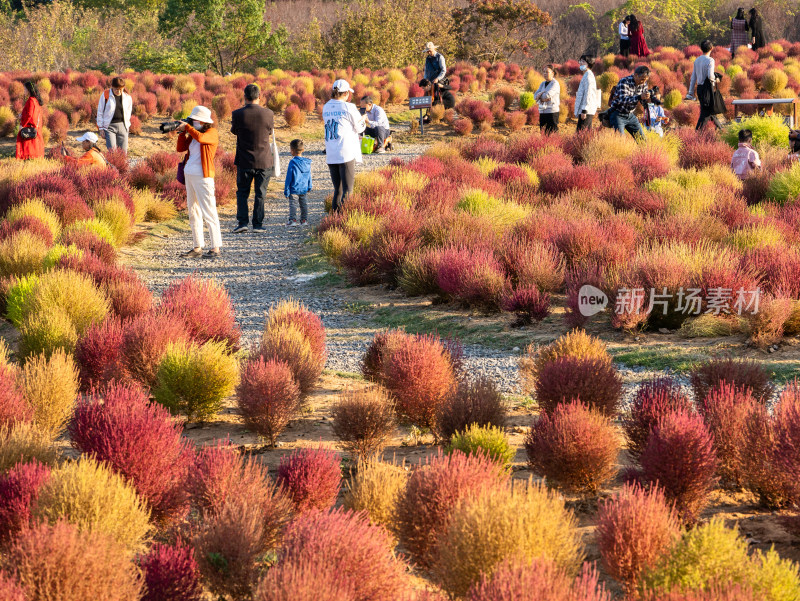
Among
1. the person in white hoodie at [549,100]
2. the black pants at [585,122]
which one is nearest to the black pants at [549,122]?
the person in white hoodie at [549,100]

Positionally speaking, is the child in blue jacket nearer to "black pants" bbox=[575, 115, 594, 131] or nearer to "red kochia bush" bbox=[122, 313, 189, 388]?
"red kochia bush" bbox=[122, 313, 189, 388]

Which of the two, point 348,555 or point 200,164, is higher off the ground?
point 200,164

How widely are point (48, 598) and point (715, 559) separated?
7.10 feet

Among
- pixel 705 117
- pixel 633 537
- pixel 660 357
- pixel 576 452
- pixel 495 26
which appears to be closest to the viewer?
pixel 633 537

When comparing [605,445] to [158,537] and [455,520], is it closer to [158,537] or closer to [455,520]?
[455,520]

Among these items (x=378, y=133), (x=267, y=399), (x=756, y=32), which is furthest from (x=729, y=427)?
(x=756, y=32)

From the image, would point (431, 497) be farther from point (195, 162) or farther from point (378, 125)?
point (378, 125)

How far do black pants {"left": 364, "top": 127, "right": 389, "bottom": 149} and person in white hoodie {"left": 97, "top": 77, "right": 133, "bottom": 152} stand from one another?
4643 mm

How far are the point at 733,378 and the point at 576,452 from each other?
1301 millimetres

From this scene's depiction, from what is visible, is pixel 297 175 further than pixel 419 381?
Yes

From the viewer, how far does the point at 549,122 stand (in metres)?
15.6

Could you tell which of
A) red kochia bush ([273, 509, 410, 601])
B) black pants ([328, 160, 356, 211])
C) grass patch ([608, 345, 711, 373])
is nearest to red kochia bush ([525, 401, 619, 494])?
red kochia bush ([273, 509, 410, 601])

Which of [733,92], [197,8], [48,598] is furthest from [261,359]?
[197,8]

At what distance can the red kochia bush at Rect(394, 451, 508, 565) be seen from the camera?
337 centimetres
